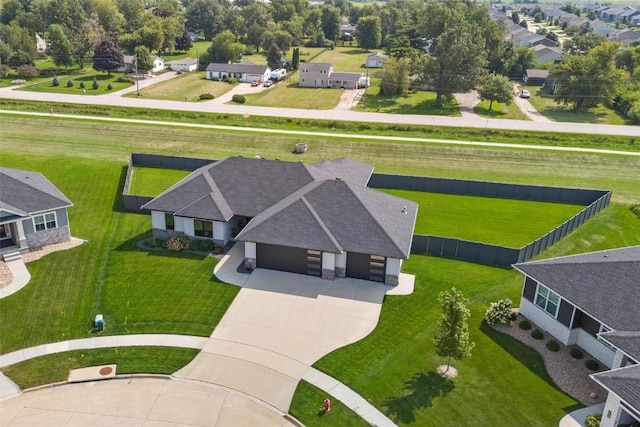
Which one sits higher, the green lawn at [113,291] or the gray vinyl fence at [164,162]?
the gray vinyl fence at [164,162]

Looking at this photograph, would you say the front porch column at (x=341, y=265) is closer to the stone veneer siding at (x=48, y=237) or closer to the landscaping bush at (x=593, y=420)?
the landscaping bush at (x=593, y=420)

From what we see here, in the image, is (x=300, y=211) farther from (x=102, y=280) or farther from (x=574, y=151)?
(x=574, y=151)

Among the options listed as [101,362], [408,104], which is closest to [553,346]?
[101,362]

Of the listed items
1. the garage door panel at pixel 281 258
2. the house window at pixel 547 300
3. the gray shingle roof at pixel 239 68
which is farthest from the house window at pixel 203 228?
the gray shingle roof at pixel 239 68

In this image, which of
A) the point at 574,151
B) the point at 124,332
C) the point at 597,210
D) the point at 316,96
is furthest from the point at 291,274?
the point at 316,96

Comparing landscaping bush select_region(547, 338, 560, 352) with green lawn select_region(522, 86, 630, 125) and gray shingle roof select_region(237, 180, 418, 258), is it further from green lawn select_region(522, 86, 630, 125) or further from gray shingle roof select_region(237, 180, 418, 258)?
green lawn select_region(522, 86, 630, 125)

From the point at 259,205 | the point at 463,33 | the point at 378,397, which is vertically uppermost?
the point at 463,33

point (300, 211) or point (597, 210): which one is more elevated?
point (300, 211)
